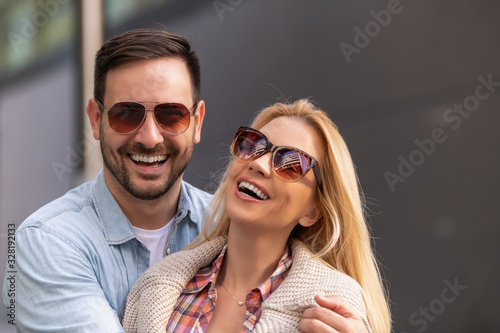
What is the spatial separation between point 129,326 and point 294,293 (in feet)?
2.06

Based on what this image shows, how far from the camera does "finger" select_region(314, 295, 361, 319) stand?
1.69m

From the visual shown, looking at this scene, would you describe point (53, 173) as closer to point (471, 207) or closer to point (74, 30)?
point (74, 30)

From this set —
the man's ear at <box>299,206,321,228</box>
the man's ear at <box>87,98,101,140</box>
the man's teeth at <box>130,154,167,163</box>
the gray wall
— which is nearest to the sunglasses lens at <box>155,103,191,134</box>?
the man's teeth at <box>130,154,167,163</box>

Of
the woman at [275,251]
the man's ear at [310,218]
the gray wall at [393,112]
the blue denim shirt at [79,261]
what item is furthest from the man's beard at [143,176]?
the gray wall at [393,112]

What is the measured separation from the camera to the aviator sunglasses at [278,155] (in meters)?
1.87

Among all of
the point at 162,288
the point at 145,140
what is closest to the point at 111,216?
the point at 145,140

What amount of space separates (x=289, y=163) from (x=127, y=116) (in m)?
0.82

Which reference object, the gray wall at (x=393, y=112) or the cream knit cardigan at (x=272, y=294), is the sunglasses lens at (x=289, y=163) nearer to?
the cream knit cardigan at (x=272, y=294)

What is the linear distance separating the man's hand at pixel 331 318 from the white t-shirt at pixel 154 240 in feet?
2.99

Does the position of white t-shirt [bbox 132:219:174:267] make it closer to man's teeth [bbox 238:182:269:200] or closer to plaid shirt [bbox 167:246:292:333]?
plaid shirt [bbox 167:246:292:333]

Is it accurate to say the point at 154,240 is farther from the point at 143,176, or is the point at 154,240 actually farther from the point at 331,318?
the point at 331,318

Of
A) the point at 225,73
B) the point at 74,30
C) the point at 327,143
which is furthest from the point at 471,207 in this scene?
the point at 74,30

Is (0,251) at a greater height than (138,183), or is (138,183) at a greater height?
(138,183)

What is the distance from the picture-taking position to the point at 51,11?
421cm
